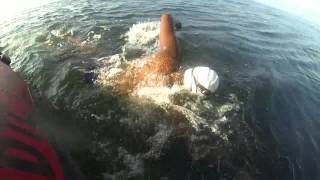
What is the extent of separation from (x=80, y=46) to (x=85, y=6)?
536 centimetres

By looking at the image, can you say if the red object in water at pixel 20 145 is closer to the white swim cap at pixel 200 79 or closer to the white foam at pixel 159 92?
the white foam at pixel 159 92

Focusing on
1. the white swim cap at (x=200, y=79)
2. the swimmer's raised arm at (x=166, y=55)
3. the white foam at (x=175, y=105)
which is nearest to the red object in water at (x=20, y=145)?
the white foam at (x=175, y=105)

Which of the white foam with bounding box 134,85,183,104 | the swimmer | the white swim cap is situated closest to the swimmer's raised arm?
the swimmer

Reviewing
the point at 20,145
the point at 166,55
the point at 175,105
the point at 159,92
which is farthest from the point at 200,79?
the point at 20,145

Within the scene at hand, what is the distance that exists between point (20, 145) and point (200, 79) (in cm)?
386

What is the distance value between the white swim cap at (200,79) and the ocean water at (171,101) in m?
0.32

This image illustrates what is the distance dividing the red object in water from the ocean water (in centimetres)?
76

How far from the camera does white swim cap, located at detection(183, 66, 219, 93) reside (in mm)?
6965

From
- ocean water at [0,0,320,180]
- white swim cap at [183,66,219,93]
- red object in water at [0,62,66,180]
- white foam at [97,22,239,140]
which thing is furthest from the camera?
white foam at [97,22,239,140]

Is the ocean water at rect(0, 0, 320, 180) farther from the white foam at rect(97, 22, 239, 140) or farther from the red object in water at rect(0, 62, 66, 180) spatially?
the red object in water at rect(0, 62, 66, 180)

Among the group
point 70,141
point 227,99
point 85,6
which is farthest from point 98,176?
point 85,6

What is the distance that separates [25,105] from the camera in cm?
587

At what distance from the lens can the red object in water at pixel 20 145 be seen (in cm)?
417

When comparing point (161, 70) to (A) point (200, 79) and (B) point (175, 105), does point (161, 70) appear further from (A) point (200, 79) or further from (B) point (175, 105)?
(A) point (200, 79)
